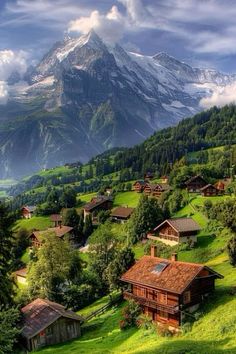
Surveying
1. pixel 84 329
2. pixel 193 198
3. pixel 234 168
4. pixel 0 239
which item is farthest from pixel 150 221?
pixel 234 168

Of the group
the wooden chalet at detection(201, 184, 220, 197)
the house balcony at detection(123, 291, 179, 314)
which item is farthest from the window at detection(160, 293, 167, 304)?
the wooden chalet at detection(201, 184, 220, 197)

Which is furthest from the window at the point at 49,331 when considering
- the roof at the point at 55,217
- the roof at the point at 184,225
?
the roof at the point at 55,217

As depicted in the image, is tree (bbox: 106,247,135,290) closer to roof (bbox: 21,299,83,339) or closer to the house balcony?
the house balcony

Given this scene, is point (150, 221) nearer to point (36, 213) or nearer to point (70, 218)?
point (70, 218)

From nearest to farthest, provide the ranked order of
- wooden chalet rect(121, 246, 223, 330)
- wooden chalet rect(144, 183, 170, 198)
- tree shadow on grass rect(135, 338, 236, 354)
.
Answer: tree shadow on grass rect(135, 338, 236, 354)
wooden chalet rect(121, 246, 223, 330)
wooden chalet rect(144, 183, 170, 198)

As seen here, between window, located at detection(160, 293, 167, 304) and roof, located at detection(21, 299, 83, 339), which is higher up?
window, located at detection(160, 293, 167, 304)

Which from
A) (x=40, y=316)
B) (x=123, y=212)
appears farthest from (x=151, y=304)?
(x=123, y=212)
